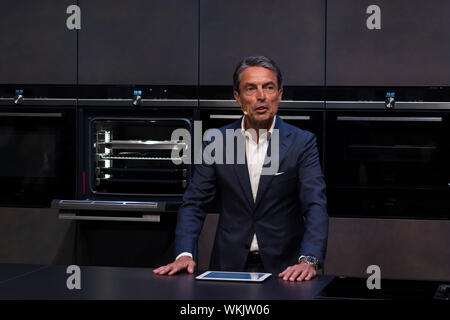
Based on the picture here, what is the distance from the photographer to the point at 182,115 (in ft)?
12.0

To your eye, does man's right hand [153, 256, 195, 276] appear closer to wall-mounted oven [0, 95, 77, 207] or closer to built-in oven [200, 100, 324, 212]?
built-in oven [200, 100, 324, 212]

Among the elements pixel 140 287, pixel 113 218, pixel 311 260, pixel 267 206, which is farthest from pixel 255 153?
pixel 113 218

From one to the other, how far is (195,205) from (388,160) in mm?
1597

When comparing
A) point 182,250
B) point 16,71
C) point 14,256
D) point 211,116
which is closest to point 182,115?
point 211,116

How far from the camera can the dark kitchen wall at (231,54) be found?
11.3ft

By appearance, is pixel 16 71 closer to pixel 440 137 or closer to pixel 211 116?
pixel 211 116

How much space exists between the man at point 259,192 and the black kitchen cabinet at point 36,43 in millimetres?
1697

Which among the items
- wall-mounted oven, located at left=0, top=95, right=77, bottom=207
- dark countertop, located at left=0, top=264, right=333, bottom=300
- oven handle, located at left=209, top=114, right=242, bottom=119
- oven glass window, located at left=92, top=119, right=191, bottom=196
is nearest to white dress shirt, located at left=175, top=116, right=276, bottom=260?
dark countertop, located at left=0, top=264, right=333, bottom=300

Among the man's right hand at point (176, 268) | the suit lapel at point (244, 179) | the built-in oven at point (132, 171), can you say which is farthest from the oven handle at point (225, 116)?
the man's right hand at point (176, 268)

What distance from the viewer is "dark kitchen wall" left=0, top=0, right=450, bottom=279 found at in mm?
3451
